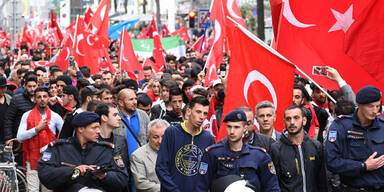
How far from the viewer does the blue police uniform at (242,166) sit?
20.1ft

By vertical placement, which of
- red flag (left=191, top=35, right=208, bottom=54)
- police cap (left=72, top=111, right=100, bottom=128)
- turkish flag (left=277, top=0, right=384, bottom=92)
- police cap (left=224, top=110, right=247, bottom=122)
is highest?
turkish flag (left=277, top=0, right=384, bottom=92)

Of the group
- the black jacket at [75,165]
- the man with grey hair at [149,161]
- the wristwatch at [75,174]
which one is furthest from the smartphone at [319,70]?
the wristwatch at [75,174]

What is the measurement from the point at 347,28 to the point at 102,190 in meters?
3.47

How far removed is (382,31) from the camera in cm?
758

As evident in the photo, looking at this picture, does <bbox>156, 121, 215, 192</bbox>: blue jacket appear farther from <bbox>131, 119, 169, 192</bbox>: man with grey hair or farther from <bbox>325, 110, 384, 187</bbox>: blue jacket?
<bbox>325, 110, 384, 187</bbox>: blue jacket

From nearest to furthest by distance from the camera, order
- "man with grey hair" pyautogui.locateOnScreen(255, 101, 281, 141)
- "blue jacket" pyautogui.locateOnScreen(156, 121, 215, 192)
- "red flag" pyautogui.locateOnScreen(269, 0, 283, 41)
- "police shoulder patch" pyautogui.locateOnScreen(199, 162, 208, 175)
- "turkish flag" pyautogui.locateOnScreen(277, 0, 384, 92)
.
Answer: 1. "police shoulder patch" pyautogui.locateOnScreen(199, 162, 208, 175)
2. "blue jacket" pyautogui.locateOnScreen(156, 121, 215, 192)
3. "man with grey hair" pyautogui.locateOnScreen(255, 101, 281, 141)
4. "turkish flag" pyautogui.locateOnScreen(277, 0, 384, 92)
5. "red flag" pyautogui.locateOnScreen(269, 0, 283, 41)

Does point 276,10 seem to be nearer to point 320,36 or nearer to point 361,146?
point 320,36

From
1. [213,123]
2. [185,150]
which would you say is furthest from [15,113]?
[185,150]

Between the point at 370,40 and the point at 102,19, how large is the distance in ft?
37.8

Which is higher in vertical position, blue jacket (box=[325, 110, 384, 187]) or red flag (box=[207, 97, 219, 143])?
blue jacket (box=[325, 110, 384, 187])

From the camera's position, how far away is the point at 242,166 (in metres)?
6.12

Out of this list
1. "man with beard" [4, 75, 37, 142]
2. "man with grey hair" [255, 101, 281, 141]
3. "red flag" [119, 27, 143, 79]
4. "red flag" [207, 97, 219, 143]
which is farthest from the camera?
"red flag" [119, 27, 143, 79]

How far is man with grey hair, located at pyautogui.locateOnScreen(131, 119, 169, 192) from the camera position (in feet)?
24.8

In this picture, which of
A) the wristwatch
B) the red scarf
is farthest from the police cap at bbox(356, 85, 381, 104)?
the red scarf
